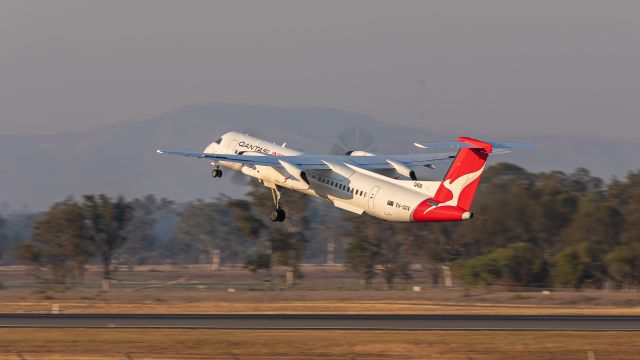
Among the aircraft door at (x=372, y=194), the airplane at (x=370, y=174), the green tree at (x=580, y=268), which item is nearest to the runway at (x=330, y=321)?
the airplane at (x=370, y=174)

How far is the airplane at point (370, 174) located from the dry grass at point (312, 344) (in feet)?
32.8

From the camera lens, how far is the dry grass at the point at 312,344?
39.7m

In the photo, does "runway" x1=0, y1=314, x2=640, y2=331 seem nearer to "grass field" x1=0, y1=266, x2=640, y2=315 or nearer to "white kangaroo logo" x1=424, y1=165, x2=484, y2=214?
"grass field" x1=0, y1=266, x2=640, y2=315

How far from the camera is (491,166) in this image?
132 meters

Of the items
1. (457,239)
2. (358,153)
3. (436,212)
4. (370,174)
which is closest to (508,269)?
(457,239)

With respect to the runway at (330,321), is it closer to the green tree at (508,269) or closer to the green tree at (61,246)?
the green tree at (508,269)

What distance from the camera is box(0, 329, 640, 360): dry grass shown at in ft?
130

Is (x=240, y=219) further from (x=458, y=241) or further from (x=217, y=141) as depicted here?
(x=217, y=141)

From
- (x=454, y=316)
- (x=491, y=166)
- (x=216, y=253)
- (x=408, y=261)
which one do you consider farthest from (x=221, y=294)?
(x=216, y=253)

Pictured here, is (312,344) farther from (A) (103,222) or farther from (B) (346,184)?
(A) (103,222)

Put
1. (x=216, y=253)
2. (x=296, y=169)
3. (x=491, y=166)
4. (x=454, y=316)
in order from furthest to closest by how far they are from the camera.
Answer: (x=216, y=253)
(x=491, y=166)
(x=296, y=169)
(x=454, y=316)

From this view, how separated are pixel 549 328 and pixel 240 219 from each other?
230 ft

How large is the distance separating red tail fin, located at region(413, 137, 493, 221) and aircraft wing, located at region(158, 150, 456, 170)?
7.57m

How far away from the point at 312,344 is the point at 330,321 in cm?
810
